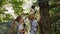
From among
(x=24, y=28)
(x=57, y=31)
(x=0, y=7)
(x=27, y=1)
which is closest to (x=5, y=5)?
(x=0, y=7)

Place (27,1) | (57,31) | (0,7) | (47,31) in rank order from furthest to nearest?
(57,31), (27,1), (0,7), (47,31)

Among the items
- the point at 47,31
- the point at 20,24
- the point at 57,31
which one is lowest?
the point at 57,31

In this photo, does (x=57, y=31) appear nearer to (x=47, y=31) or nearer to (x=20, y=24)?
(x=47, y=31)

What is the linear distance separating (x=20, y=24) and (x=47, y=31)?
1877 millimetres

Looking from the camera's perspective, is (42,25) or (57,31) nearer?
(42,25)

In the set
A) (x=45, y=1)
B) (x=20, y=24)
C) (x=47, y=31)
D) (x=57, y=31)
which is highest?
(x=45, y=1)

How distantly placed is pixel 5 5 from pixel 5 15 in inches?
19.4

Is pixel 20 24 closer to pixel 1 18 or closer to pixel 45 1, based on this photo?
pixel 45 1

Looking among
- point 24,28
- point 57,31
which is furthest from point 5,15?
point 57,31

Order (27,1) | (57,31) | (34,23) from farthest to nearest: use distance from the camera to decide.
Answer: (57,31)
(27,1)
(34,23)

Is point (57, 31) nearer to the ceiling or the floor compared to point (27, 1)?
nearer to the floor

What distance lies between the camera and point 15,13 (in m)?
10.5

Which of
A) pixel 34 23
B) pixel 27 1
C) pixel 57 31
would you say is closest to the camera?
pixel 34 23

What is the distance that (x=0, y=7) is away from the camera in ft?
33.8
